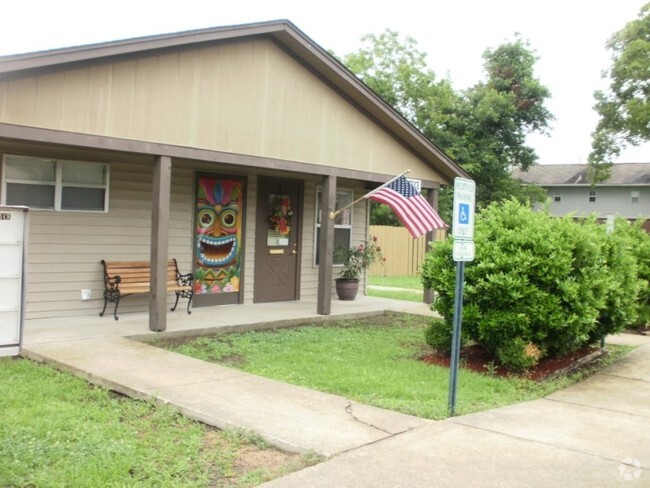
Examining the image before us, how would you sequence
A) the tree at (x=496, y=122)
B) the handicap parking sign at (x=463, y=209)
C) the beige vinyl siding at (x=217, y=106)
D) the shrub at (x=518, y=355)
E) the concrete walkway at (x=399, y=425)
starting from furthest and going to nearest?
the tree at (x=496, y=122)
the beige vinyl siding at (x=217, y=106)
the shrub at (x=518, y=355)
the handicap parking sign at (x=463, y=209)
the concrete walkway at (x=399, y=425)

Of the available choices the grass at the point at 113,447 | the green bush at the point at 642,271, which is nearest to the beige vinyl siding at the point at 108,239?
the grass at the point at 113,447

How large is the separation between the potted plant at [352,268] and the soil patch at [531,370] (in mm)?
5126

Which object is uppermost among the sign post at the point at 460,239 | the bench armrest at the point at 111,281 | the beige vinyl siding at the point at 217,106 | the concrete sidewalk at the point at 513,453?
the beige vinyl siding at the point at 217,106

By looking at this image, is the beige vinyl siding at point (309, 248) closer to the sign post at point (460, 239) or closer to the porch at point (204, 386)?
the porch at point (204, 386)

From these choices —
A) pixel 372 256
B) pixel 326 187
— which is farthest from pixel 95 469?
pixel 372 256

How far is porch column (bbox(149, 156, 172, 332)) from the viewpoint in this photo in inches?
346

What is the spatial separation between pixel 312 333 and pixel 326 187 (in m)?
2.93

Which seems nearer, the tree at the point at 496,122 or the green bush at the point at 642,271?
the green bush at the point at 642,271

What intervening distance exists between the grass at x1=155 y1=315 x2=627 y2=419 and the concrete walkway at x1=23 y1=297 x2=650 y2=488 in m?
0.32

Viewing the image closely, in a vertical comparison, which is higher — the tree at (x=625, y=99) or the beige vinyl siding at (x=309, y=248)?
the tree at (x=625, y=99)

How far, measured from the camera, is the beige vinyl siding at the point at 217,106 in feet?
25.6

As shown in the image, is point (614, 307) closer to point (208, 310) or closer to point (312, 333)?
point (312, 333)

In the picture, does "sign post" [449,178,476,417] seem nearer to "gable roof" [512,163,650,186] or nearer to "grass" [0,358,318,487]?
"grass" [0,358,318,487]

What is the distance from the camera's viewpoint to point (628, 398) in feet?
21.9
